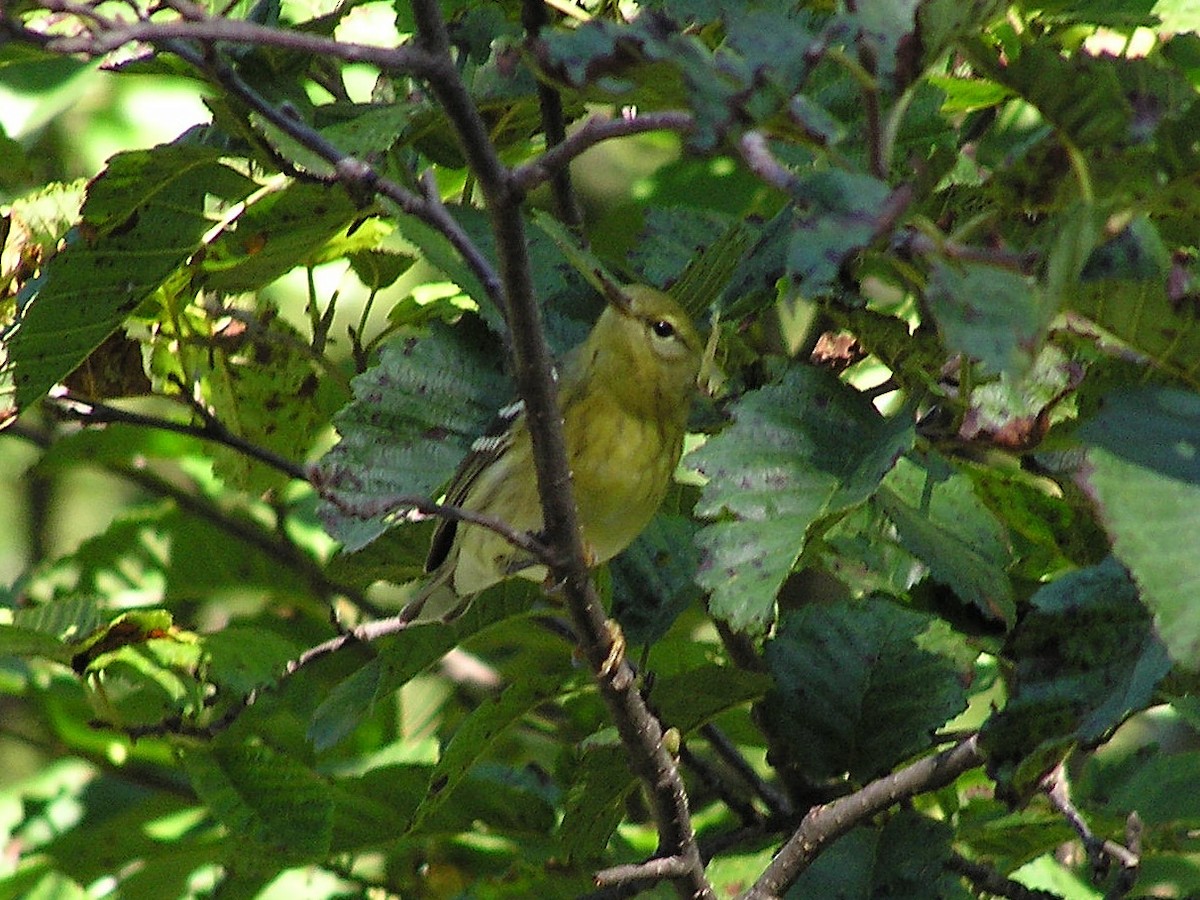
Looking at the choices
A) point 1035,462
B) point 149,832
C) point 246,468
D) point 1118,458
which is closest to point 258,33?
point 1118,458

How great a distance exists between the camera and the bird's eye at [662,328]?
7.83ft

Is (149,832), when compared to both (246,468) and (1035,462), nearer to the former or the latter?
(246,468)

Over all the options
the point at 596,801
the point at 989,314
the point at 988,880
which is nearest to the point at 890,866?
the point at 988,880

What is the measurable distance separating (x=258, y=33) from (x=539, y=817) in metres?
1.60

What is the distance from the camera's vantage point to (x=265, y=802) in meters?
2.01

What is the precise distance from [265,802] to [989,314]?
1385 millimetres

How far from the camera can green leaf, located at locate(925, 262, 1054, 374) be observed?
89 centimetres

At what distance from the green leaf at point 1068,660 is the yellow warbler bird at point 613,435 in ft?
2.83

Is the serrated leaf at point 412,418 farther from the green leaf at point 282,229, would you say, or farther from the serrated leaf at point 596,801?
the serrated leaf at point 596,801

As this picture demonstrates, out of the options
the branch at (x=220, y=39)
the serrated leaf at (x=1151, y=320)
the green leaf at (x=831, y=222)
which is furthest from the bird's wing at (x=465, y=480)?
the green leaf at (x=831, y=222)

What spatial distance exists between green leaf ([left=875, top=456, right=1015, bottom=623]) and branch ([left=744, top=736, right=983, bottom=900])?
0.16 meters

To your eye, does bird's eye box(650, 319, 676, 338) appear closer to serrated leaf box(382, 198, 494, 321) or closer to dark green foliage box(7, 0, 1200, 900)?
dark green foliage box(7, 0, 1200, 900)

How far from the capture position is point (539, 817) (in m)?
2.32

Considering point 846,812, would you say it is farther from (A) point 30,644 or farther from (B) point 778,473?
(A) point 30,644
